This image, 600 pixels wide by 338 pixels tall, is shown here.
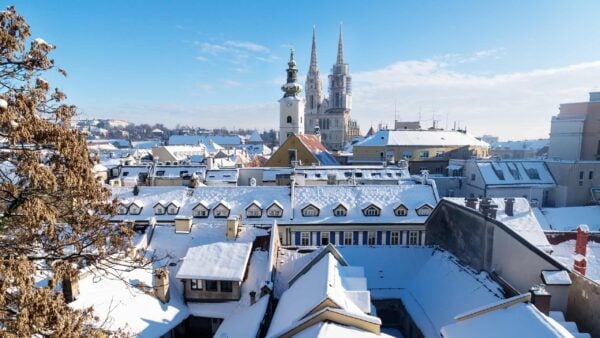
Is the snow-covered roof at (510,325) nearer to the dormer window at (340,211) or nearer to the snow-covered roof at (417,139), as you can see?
the dormer window at (340,211)

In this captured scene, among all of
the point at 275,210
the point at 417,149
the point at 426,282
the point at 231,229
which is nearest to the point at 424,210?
the point at 426,282

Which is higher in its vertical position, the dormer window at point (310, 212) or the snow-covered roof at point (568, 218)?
the dormer window at point (310, 212)

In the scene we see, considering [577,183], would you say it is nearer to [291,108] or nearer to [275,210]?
[275,210]

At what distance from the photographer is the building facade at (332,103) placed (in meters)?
110

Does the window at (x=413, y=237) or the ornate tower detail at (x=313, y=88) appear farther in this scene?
the ornate tower detail at (x=313, y=88)

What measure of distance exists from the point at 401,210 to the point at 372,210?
2.33 meters

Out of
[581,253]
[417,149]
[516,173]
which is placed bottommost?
[581,253]

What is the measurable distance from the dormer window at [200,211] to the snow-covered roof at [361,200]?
7.11m

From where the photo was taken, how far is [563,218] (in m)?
34.4

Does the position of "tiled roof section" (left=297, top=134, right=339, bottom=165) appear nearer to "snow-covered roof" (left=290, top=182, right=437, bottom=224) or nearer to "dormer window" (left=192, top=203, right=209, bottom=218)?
"snow-covered roof" (left=290, top=182, right=437, bottom=224)

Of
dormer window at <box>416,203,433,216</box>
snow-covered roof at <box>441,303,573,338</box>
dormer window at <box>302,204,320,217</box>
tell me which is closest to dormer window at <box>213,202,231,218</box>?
dormer window at <box>302,204,320,217</box>

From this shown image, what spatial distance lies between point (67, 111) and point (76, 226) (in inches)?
104

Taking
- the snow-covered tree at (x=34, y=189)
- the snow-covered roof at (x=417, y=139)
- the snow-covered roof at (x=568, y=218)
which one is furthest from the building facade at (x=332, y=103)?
the snow-covered tree at (x=34, y=189)

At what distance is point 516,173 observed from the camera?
45.9 m
